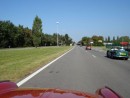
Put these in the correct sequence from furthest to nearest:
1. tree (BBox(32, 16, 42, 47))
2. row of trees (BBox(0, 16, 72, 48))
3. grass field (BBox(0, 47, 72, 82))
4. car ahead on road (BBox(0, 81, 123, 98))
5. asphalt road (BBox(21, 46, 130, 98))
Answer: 1. tree (BBox(32, 16, 42, 47))
2. row of trees (BBox(0, 16, 72, 48))
3. grass field (BBox(0, 47, 72, 82))
4. asphalt road (BBox(21, 46, 130, 98))
5. car ahead on road (BBox(0, 81, 123, 98))

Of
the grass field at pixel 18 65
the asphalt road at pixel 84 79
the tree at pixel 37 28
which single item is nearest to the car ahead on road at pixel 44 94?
the asphalt road at pixel 84 79

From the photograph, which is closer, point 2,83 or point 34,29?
point 2,83

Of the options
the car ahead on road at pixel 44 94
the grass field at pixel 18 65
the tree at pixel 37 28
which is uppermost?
the tree at pixel 37 28

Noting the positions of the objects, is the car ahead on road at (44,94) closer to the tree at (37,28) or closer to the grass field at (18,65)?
the grass field at (18,65)

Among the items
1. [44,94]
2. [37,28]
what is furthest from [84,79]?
[37,28]

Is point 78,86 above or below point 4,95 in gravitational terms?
below

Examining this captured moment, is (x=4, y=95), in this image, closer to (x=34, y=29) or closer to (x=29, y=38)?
(x=34, y=29)

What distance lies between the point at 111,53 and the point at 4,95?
2972cm

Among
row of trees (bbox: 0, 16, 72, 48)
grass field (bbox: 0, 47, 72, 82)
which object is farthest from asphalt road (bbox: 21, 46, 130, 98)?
row of trees (bbox: 0, 16, 72, 48)

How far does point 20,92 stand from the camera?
3.74 metres

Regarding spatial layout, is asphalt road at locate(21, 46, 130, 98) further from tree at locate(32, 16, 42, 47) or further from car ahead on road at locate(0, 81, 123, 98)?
tree at locate(32, 16, 42, 47)

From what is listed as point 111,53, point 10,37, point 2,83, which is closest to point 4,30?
point 10,37

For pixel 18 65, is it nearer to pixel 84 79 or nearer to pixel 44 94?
pixel 84 79

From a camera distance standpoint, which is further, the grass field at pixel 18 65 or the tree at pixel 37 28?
the tree at pixel 37 28
